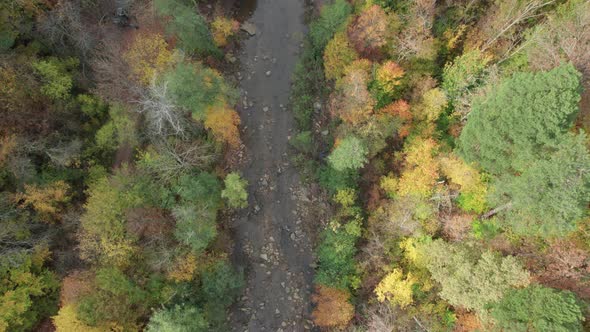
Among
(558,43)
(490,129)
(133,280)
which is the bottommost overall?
(133,280)

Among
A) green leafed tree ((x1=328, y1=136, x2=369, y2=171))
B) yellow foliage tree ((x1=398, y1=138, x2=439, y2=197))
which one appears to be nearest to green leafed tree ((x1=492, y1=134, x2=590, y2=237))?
yellow foliage tree ((x1=398, y1=138, x2=439, y2=197))

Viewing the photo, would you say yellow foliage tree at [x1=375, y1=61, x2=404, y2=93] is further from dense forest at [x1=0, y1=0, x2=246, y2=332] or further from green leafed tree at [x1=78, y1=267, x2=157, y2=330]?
green leafed tree at [x1=78, y1=267, x2=157, y2=330]

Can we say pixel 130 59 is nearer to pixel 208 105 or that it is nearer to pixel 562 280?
pixel 208 105

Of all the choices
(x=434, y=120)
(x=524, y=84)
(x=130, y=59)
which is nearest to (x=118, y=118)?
(x=130, y=59)

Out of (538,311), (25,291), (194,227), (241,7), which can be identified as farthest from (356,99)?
(25,291)

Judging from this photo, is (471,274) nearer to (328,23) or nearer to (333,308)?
(333,308)

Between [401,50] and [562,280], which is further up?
[401,50]
